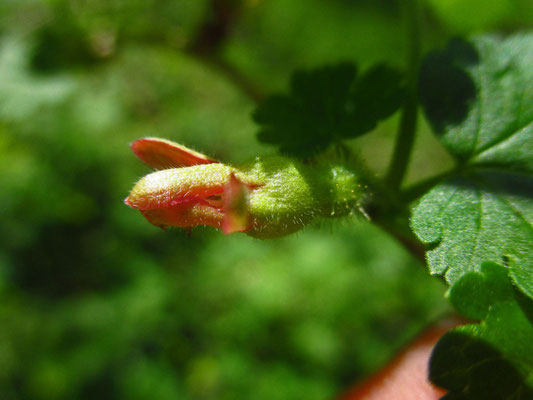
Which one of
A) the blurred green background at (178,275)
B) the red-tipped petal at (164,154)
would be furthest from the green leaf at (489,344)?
the blurred green background at (178,275)

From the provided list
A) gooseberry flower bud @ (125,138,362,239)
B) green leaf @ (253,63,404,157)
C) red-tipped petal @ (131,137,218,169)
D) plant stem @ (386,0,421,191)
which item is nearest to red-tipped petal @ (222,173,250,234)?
gooseberry flower bud @ (125,138,362,239)

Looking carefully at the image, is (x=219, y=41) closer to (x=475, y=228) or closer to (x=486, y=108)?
(x=486, y=108)

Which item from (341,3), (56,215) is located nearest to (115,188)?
(56,215)

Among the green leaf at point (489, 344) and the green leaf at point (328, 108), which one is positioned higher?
the green leaf at point (328, 108)

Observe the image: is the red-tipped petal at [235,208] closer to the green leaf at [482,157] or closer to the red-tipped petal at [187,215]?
the red-tipped petal at [187,215]

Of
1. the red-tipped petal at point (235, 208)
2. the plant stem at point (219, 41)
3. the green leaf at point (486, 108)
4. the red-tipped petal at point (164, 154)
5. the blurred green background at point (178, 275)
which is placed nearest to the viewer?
the red-tipped petal at point (235, 208)

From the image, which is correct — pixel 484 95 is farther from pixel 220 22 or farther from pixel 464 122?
pixel 220 22

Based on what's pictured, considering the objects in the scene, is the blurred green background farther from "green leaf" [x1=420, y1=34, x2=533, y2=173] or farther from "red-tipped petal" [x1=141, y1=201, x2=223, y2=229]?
"red-tipped petal" [x1=141, y1=201, x2=223, y2=229]
